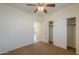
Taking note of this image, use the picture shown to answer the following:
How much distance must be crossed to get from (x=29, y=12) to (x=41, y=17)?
0.19 meters

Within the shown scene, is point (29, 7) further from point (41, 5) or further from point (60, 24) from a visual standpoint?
point (60, 24)

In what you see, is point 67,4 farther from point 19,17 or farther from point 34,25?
point 19,17

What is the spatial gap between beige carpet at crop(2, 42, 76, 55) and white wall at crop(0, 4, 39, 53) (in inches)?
2.8

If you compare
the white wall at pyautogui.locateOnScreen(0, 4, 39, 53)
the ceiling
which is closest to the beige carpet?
the white wall at pyautogui.locateOnScreen(0, 4, 39, 53)

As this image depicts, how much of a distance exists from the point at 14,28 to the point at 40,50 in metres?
0.48

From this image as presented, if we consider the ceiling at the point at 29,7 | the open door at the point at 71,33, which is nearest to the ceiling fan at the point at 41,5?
the ceiling at the point at 29,7

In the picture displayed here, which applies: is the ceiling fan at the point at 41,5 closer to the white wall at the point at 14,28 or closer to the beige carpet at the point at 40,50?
the white wall at the point at 14,28

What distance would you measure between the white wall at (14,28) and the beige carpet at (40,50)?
0.24ft

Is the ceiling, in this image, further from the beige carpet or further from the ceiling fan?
the beige carpet

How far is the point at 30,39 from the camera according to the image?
5.85 feet

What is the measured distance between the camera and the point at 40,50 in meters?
1.73

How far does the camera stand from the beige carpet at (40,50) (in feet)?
5.42

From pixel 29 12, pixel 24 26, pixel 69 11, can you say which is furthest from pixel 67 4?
pixel 24 26

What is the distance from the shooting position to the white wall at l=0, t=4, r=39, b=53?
1.68 meters
